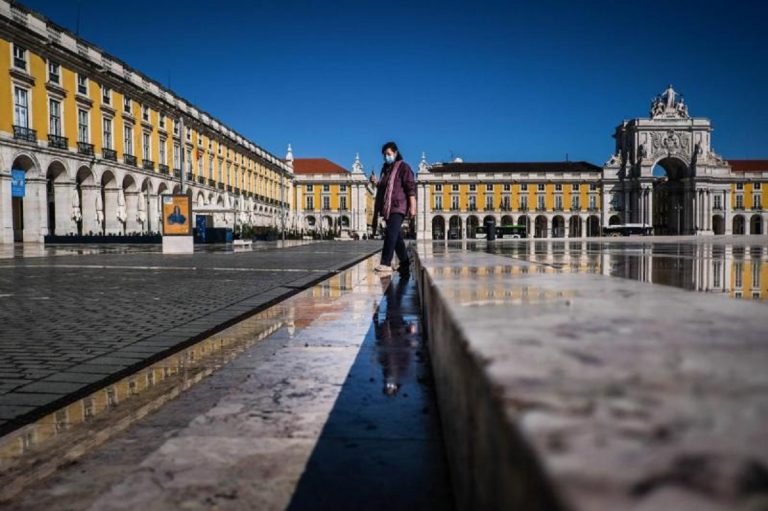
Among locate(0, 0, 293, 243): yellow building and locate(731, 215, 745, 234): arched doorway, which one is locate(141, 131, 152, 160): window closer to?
locate(0, 0, 293, 243): yellow building

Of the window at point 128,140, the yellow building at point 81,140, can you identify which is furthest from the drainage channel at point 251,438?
the window at point 128,140

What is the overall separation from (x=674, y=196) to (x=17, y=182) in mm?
79338

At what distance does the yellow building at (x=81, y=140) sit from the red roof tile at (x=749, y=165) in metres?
81.5

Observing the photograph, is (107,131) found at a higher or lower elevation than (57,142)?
higher

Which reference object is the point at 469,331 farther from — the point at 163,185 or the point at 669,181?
the point at 669,181

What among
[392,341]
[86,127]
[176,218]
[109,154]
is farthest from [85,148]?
[392,341]

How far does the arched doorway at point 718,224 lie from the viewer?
82562 millimetres

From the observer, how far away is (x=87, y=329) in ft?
14.3

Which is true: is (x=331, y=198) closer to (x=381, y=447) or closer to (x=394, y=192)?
(x=394, y=192)

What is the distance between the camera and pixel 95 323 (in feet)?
15.2

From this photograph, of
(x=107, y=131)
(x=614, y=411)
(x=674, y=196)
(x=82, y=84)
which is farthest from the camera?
(x=674, y=196)

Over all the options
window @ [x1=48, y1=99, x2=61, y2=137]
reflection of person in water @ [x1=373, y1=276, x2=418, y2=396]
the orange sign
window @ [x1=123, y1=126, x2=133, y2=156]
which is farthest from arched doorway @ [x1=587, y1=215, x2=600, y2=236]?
reflection of person in water @ [x1=373, y1=276, x2=418, y2=396]

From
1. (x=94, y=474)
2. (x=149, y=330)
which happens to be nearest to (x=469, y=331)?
(x=94, y=474)

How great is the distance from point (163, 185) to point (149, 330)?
42.0m
